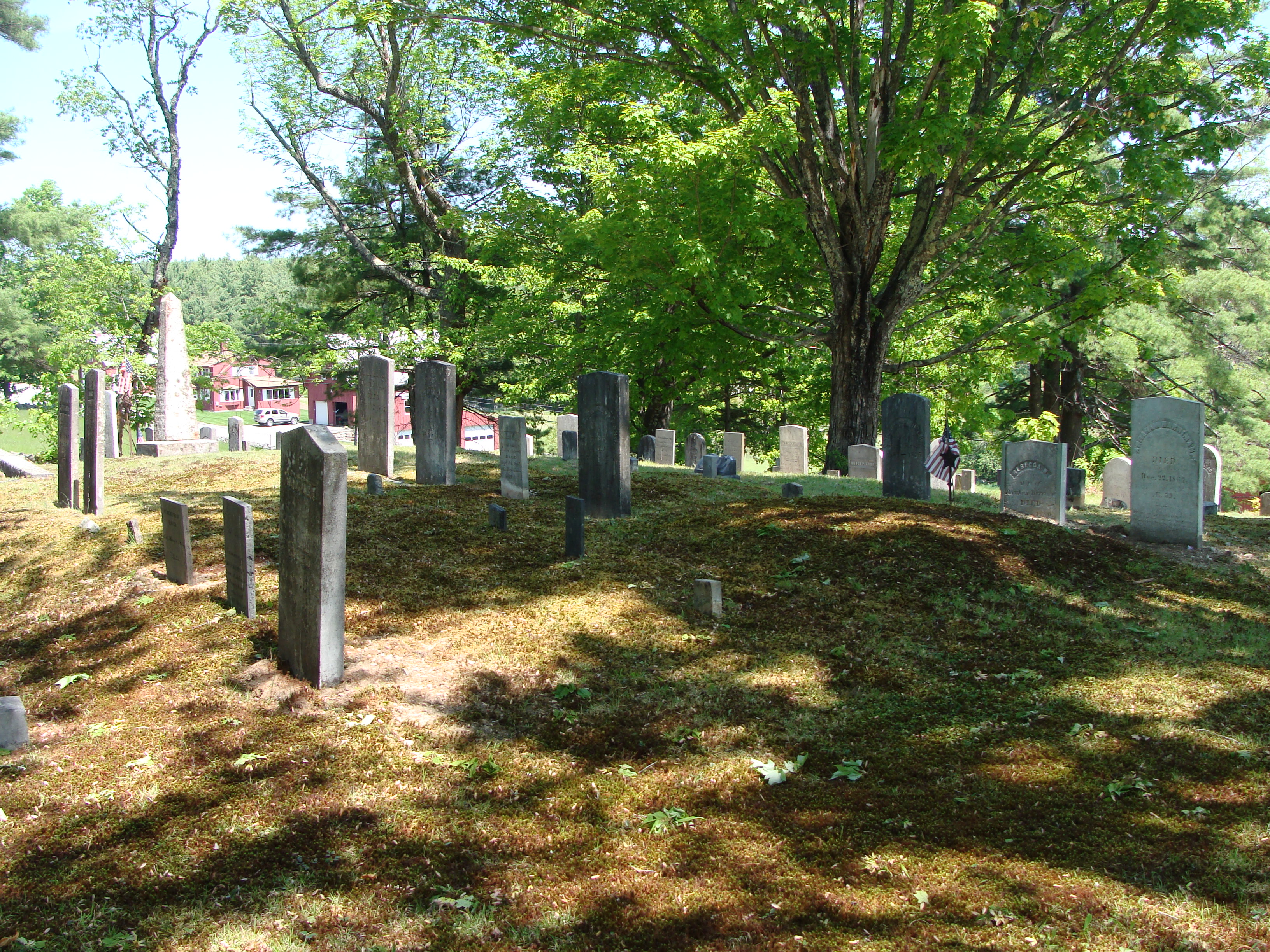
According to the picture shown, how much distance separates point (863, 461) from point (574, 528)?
9657 mm

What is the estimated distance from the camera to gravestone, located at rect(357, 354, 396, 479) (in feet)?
43.4

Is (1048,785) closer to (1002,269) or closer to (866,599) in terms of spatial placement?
(866,599)

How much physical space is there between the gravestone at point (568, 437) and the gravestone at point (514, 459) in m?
4.59

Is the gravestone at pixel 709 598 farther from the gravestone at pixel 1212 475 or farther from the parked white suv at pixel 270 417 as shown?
the parked white suv at pixel 270 417

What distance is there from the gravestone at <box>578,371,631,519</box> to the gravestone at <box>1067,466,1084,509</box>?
761cm

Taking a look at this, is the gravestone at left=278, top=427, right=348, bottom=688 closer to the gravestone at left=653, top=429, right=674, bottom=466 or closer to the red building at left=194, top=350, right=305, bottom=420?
the gravestone at left=653, top=429, right=674, bottom=466

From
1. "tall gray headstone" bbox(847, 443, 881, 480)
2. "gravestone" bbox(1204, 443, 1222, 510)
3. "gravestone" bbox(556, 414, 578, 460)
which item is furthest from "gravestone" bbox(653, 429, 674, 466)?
"gravestone" bbox(1204, 443, 1222, 510)

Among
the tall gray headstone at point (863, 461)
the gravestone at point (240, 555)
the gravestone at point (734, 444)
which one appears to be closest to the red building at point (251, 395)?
the gravestone at point (734, 444)

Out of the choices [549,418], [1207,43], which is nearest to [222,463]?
[1207,43]

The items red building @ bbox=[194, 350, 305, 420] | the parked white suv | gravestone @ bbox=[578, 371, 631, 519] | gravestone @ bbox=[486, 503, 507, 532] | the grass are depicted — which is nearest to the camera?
the grass

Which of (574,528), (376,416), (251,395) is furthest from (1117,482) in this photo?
(251,395)

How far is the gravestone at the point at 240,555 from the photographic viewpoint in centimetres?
709

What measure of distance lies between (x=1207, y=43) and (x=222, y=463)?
19391mm

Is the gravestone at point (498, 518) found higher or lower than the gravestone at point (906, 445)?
lower
